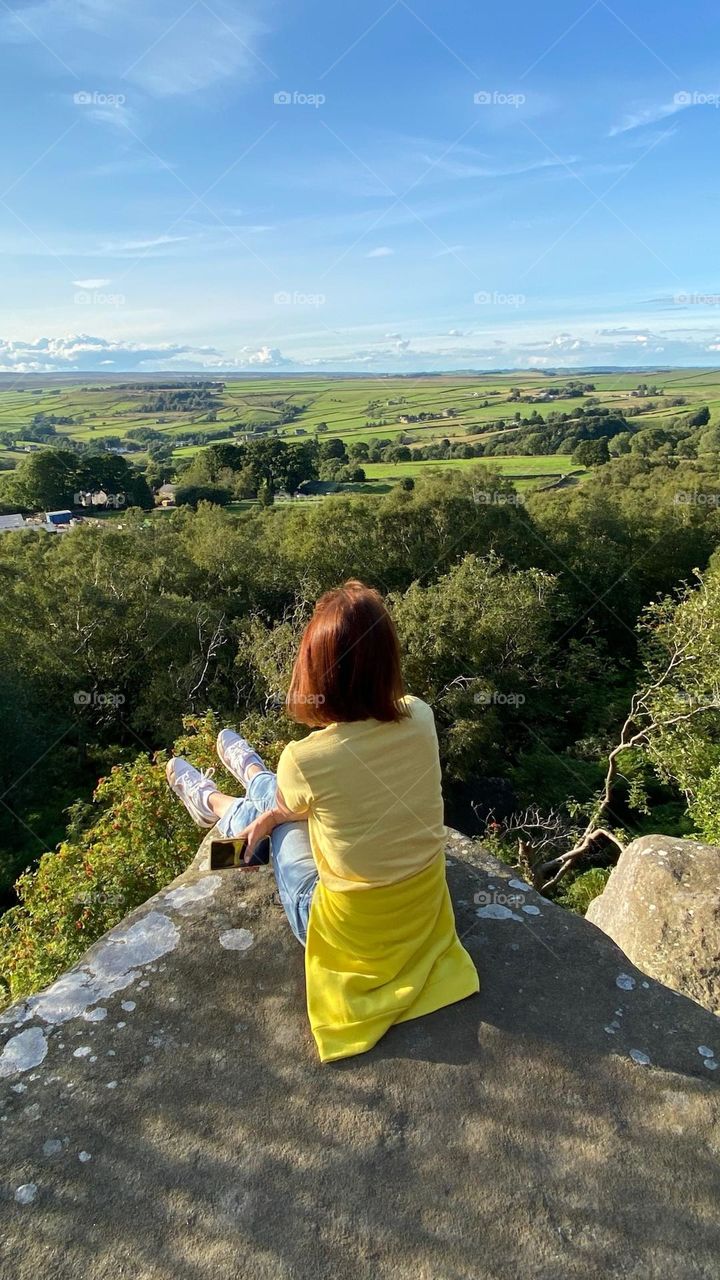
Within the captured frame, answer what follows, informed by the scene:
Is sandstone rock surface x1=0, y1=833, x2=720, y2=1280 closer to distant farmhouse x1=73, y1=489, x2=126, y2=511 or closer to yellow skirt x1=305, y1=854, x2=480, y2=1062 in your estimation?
yellow skirt x1=305, y1=854, x2=480, y2=1062

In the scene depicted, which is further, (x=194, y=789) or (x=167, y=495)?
(x=167, y=495)

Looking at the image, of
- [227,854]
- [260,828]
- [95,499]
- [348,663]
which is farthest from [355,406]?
[348,663]

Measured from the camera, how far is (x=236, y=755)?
6.59 metres

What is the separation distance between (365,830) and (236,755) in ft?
8.69

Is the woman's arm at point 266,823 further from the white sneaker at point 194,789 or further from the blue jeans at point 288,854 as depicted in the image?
the white sneaker at point 194,789

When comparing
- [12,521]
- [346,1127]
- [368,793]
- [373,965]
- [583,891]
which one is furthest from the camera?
[12,521]

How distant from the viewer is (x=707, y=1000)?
714cm

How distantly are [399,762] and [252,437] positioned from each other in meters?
73.2

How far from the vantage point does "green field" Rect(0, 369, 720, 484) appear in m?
78.6

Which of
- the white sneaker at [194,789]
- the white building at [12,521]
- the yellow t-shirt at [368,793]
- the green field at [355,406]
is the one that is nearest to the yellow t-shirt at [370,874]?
the yellow t-shirt at [368,793]

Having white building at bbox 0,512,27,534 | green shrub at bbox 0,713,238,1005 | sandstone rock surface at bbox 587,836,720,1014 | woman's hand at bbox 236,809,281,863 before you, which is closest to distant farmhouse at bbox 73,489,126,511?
white building at bbox 0,512,27,534

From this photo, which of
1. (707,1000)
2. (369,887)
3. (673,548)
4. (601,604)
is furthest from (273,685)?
(673,548)

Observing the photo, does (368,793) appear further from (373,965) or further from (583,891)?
(583,891)

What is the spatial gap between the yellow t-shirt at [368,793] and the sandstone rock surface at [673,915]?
4529 mm
